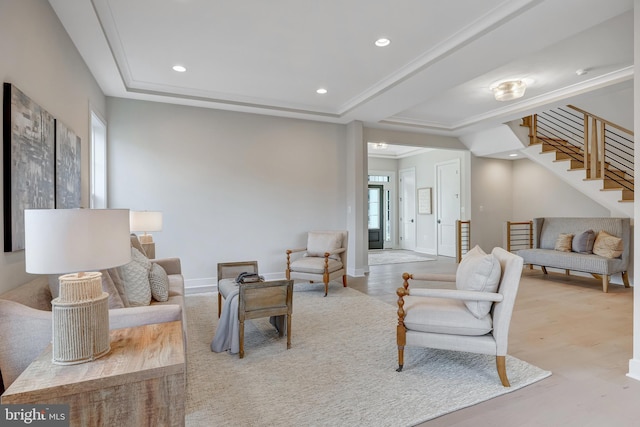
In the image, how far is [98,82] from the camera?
13.3 ft

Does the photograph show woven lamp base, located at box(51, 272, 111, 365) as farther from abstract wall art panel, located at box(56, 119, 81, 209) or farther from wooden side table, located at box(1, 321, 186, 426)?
abstract wall art panel, located at box(56, 119, 81, 209)

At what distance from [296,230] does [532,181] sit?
5.76 metres

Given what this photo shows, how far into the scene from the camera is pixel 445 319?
7.50 ft

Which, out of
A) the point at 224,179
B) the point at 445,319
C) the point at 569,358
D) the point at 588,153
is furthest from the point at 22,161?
the point at 588,153

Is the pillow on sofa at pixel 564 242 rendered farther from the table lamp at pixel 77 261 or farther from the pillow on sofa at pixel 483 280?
the table lamp at pixel 77 261

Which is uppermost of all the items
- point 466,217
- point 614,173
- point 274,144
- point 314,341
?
point 274,144

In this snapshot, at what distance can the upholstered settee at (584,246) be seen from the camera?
4.79m

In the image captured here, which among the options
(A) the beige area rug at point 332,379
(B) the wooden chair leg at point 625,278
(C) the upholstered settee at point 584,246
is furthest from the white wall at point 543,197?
(A) the beige area rug at point 332,379

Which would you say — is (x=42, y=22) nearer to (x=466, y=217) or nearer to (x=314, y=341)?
(x=314, y=341)

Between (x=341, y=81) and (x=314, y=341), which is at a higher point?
(x=341, y=81)

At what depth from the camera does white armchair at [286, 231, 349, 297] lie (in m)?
4.54

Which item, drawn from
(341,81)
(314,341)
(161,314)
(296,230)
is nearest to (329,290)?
(296,230)

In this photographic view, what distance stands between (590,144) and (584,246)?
5.96ft

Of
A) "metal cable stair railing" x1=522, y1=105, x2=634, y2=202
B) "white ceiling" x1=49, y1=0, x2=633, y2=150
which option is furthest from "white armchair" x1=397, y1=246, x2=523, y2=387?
"metal cable stair railing" x1=522, y1=105, x2=634, y2=202
